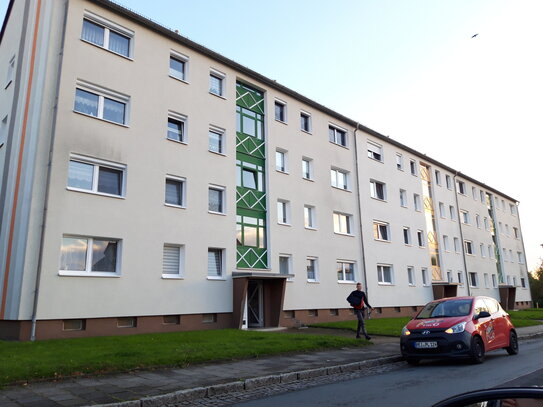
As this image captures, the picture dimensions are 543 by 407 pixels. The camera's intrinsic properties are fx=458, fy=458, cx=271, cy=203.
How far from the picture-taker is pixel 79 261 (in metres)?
15.0

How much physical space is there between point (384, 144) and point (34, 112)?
2268 cm

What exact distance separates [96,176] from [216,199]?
5.45 metres

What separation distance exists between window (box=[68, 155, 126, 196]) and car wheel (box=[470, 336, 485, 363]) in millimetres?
12200

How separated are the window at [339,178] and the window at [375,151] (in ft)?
11.1

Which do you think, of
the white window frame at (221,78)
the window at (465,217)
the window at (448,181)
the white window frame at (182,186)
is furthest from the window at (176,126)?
the window at (465,217)

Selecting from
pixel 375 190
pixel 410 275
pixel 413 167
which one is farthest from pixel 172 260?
pixel 413 167

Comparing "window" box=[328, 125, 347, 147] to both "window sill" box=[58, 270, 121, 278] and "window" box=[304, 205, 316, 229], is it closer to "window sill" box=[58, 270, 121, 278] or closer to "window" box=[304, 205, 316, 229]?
"window" box=[304, 205, 316, 229]

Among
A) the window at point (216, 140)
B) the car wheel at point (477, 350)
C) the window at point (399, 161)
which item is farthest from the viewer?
the window at point (399, 161)

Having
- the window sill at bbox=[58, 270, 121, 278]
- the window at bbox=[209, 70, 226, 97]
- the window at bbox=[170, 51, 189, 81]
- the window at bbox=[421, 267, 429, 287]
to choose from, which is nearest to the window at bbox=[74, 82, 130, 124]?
the window at bbox=[170, 51, 189, 81]

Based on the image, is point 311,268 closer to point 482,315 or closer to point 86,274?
point 86,274

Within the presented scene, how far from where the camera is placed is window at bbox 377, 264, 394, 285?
2803 centimetres

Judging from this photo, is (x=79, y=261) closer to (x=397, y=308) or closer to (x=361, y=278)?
(x=361, y=278)

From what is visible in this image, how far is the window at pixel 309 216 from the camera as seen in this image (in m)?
24.1

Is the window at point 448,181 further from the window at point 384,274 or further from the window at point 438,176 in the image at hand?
the window at point 384,274
